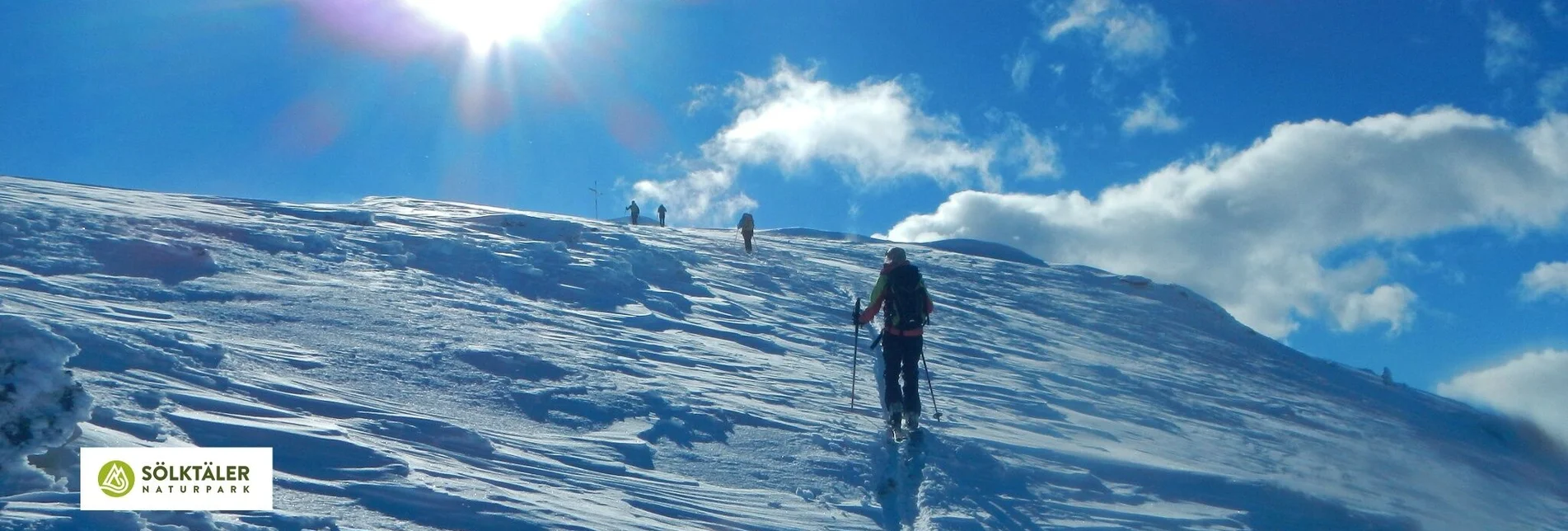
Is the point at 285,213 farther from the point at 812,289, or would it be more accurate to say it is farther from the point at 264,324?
the point at 264,324

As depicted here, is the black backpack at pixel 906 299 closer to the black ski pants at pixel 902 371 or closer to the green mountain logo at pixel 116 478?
the black ski pants at pixel 902 371

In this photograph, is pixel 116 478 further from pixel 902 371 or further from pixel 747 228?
pixel 747 228

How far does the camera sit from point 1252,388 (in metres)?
16.7

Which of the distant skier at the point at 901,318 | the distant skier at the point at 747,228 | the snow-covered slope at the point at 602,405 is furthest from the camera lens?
the distant skier at the point at 747,228

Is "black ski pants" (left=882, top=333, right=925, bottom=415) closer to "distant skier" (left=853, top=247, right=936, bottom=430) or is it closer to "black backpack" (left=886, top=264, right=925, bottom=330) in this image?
"distant skier" (left=853, top=247, right=936, bottom=430)

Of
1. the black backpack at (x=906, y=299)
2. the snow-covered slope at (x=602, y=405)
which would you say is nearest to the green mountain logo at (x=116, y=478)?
the snow-covered slope at (x=602, y=405)

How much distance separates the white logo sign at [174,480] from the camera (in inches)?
192

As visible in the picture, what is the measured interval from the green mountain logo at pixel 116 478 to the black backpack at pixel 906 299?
5.59 m

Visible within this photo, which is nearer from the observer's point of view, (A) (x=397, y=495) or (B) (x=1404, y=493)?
(A) (x=397, y=495)

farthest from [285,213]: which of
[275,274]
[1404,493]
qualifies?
[1404,493]

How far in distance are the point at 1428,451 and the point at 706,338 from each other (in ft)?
31.1

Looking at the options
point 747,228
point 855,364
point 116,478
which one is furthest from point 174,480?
point 747,228

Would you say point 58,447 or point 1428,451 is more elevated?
point 58,447

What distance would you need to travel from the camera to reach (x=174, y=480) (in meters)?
5.30
